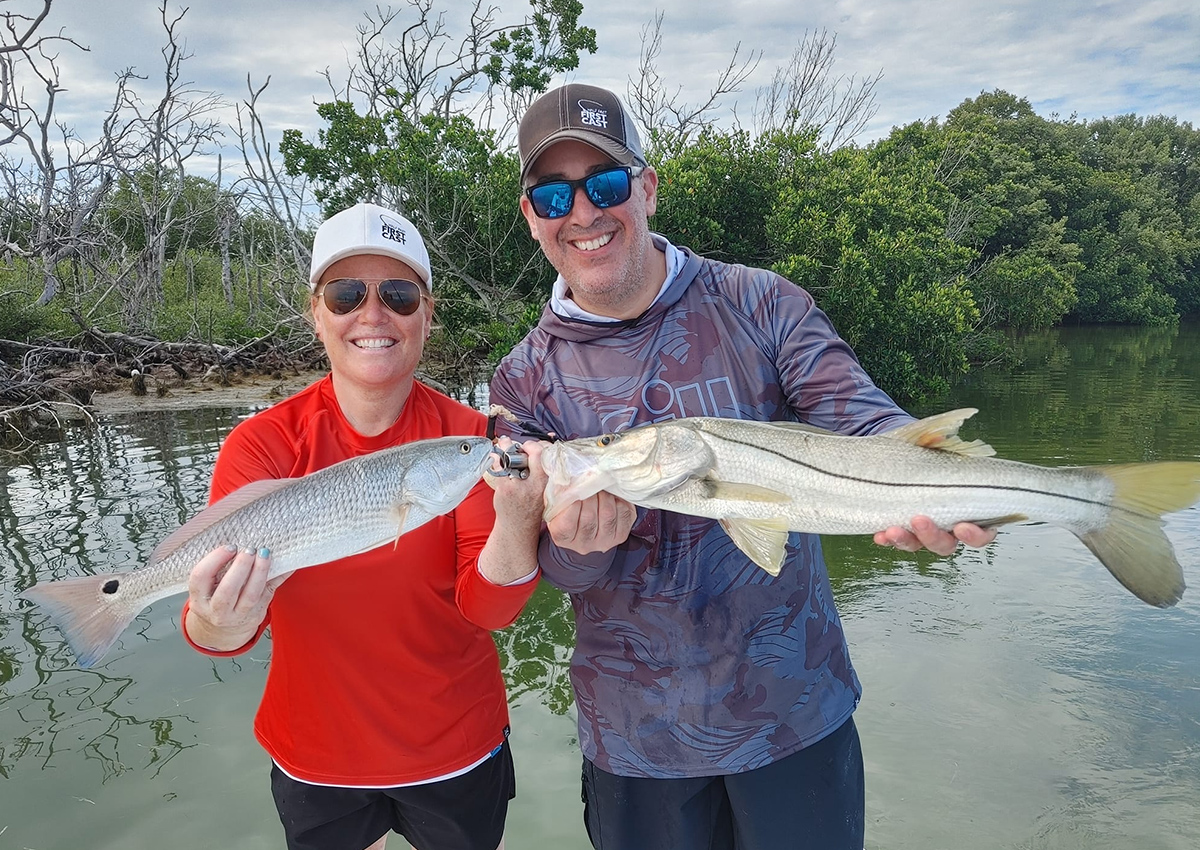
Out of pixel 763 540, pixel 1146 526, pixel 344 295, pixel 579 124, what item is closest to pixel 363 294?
pixel 344 295

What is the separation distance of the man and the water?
2038 millimetres

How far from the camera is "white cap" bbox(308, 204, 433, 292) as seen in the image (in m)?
2.75

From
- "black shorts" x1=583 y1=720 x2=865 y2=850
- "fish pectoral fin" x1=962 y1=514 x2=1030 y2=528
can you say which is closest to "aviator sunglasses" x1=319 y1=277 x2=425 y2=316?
"black shorts" x1=583 y1=720 x2=865 y2=850

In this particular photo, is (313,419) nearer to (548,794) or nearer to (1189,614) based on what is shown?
(548,794)

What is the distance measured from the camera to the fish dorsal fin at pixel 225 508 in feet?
8.09

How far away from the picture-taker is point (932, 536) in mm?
2369

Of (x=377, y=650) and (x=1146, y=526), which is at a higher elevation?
(x=1146, y=526)

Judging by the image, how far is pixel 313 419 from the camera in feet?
9.12

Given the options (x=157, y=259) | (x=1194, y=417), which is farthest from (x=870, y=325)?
(x=157, y=259)

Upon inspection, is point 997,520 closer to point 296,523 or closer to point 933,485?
point 933,485

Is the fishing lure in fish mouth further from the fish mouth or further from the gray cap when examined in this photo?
the gray cap

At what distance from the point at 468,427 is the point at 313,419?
0.58 metres

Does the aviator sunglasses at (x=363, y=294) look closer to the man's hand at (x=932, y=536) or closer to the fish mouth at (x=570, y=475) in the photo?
the fish mouth at (x=570, y=475)

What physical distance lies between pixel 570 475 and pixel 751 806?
4.17ft
